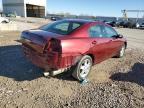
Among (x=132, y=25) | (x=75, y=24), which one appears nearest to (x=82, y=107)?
(x=75, y=24)

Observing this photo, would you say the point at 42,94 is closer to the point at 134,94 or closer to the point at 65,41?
the point at 65,41

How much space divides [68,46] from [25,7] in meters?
69.4

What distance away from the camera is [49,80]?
5.62 m

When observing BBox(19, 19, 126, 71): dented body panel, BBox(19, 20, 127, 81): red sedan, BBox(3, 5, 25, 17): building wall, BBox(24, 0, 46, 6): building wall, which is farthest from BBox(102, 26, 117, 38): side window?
BBox(24, 0, 46, 6): building wall

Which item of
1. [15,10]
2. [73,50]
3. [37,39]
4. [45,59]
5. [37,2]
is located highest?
[37,2]

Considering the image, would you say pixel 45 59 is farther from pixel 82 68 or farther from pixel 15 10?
pixel 15 10

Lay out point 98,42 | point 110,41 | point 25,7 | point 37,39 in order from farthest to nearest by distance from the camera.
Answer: point 25,7, point 110,41, point 98,42, point 37,39

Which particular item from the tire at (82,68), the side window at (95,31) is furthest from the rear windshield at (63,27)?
the tire at (82,68)

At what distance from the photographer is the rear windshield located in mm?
5580

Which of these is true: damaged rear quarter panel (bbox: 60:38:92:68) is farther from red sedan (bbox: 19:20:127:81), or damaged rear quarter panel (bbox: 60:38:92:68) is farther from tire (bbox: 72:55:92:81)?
tire (bbox: 72:55:92:81)

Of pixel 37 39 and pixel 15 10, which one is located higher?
pixel 15 10

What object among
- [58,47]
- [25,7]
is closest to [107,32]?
[58,47]

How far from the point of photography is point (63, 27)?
19.3ft

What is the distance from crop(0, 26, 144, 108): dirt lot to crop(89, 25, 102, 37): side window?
4.01ft
